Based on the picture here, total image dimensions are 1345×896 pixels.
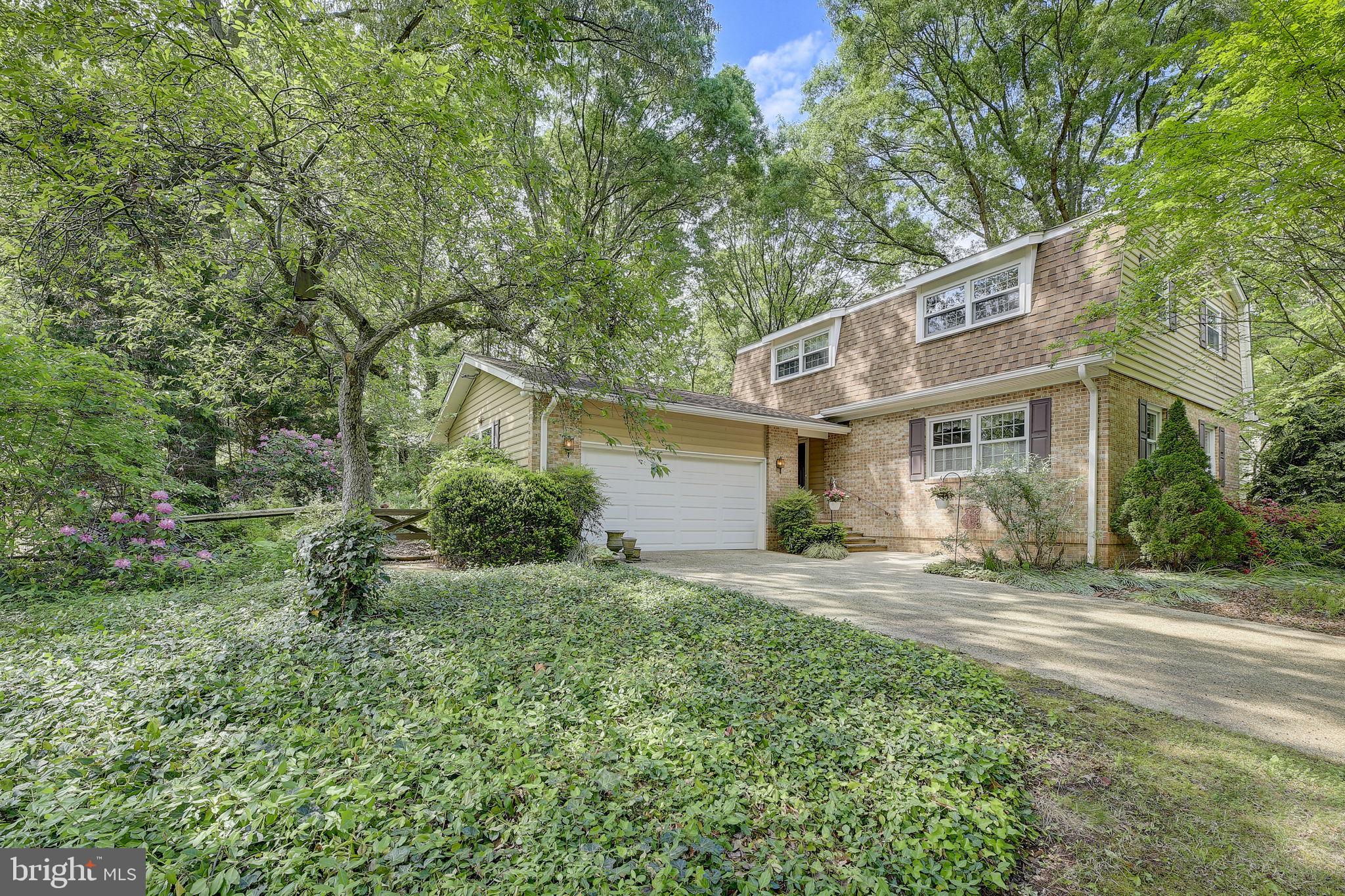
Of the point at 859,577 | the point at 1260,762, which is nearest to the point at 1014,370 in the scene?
the point at 859,577

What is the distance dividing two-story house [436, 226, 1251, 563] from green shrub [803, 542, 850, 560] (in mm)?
1238

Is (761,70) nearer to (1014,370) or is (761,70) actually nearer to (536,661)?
(1014,370)

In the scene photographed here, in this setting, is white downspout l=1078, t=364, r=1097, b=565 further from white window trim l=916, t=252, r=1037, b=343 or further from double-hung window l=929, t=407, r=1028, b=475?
white window trim l=916, t=252, r=1037, b=343

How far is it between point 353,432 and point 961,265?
35.3 ft

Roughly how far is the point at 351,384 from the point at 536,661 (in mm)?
5713

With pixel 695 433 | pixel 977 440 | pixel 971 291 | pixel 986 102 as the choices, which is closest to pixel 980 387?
pixel 977 440

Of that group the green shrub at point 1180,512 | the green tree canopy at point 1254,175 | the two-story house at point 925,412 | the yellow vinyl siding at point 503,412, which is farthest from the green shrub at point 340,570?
the green shrub at point 1180,512

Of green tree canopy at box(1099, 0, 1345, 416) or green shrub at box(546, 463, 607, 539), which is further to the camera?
green shrub at box(546, 463, 607, 539)

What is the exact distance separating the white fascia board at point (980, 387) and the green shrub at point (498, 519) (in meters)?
7.11

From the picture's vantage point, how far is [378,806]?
75.2 inches

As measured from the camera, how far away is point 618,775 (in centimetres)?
215

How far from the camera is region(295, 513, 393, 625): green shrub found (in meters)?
3.98

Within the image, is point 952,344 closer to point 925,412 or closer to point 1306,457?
A: point 925,412

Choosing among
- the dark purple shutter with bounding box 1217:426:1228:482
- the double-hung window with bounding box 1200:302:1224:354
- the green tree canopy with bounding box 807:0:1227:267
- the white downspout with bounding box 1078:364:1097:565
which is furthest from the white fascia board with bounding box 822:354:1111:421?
the green tree canopy with bounding box 807:0:1227:267
